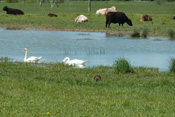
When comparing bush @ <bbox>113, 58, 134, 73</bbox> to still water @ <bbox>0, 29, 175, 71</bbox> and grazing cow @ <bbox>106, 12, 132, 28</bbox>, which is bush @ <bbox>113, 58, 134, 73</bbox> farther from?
grazing cow @ <bbox>106, 12, 132, 28</bbox>

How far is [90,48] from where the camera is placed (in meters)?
23.6

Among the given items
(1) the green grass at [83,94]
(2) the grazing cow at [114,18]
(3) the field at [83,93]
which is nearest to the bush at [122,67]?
(3) the field at [83,93]

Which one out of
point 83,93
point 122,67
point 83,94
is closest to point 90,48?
point 122,67

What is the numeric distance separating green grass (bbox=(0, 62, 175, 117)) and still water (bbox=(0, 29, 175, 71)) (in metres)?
3.64

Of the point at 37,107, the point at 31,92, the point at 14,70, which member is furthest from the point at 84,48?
the point at 37,107

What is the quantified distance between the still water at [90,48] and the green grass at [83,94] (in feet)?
11.9

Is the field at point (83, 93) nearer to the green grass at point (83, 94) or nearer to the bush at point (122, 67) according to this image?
the green grass at point (83, 94)

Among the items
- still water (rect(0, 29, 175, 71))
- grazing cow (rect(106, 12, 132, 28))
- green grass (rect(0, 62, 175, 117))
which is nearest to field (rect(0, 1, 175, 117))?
green grass (rect(0, 62, 175, 117))

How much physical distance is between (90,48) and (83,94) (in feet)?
44.2

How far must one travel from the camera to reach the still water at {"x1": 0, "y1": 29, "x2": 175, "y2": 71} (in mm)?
19355

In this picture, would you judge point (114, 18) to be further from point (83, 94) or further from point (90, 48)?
point (83, 94)

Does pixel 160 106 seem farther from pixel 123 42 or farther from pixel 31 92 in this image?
pixel 123 42

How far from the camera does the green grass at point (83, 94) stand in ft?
28.2

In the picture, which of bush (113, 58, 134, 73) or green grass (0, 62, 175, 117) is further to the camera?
bush (113, 58, 134, 73)
